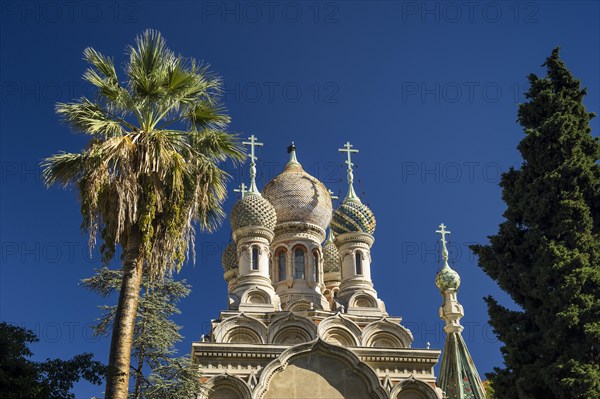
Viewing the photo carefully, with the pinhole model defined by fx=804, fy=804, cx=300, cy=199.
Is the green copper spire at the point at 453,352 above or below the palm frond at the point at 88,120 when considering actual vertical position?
above

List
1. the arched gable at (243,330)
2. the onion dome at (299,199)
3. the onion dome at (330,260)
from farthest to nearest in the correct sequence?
1. the onion dome at (330,260)
2. the onion dome at (299,199)
3. the arched gable at (243,330)

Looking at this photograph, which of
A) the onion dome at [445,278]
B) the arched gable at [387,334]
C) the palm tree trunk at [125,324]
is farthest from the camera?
the onion dome at [445,278]

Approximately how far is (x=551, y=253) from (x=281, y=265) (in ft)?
58.0

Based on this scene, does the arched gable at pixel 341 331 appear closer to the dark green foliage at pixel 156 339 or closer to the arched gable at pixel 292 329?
the arched gable at pixel 292 329

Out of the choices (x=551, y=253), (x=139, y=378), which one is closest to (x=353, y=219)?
(x=139, y=378)

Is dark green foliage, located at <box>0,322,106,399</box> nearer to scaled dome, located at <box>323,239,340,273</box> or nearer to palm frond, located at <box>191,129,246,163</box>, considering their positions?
palm frond, located at <box>191,129,246,163</box>

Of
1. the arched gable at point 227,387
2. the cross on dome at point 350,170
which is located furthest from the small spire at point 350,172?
the arched gable at point 227,387

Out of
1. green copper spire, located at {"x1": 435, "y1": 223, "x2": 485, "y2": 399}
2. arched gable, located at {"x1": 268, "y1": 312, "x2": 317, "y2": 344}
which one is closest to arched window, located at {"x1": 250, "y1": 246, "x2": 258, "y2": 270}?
arched gable, located at {"x1": 268, "y1": 312, "x2": 317, "y2": 344}

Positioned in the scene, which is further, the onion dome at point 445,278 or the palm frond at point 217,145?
the onion dome at point 445,278

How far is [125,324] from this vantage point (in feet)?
44.0

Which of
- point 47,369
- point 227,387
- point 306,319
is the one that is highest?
point 306,319

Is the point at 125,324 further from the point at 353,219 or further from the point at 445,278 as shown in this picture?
the point at 445,278

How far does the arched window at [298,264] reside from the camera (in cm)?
3228

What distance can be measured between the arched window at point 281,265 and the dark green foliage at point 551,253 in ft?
50.8
